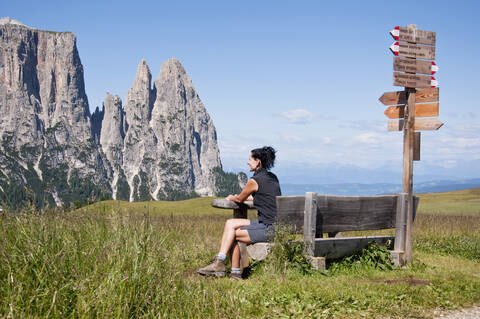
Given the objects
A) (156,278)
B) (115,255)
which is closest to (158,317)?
(156,278)

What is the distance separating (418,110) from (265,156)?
3415mm

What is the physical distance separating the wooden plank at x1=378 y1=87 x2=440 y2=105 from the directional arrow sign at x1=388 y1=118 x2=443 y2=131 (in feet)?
1.32

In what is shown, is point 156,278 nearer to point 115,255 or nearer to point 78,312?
point 115,255

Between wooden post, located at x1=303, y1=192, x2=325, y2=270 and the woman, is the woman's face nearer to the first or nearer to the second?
the woman

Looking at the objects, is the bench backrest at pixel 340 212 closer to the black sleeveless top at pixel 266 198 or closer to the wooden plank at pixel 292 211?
the wooden plank at pixel 292 211

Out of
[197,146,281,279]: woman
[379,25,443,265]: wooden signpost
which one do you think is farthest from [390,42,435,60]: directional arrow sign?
[197,146,281,279]: woman

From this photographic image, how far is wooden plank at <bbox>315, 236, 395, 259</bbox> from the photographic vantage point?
768 centimetres

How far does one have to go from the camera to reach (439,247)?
39.5 feet

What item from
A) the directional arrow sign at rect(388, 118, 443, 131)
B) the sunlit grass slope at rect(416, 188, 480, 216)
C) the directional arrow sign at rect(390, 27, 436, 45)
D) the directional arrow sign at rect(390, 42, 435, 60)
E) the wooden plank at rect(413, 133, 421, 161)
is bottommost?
the sunlit grass slope at rect(416, 188, 480, 216)

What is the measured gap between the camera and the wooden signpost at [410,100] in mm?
9047

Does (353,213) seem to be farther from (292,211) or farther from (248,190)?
(248,190)

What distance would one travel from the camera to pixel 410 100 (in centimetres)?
919

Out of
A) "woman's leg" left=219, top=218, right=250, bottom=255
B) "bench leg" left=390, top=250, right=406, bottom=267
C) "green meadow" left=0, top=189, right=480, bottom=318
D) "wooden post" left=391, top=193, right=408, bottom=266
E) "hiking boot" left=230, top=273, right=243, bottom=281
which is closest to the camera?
"green meadow" left=0, top=189, right=480, bottom=318

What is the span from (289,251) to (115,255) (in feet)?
10.3
